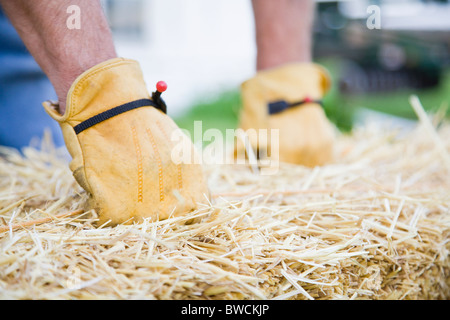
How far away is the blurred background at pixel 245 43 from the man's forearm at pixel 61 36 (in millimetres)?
3726

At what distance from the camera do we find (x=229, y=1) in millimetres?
5172

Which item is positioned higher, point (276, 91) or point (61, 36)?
point (61, 36)

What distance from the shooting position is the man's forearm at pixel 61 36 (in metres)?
0.77

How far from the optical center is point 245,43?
5383 millimetres

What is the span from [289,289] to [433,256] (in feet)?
1.19

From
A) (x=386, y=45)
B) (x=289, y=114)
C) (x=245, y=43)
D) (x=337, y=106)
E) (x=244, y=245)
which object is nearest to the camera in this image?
(x=244, y=245)

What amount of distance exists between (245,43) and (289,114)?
4248mm

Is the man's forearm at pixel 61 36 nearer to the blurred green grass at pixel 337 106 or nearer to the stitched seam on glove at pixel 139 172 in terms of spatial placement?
the stitched seam on glove at pixel 139 172

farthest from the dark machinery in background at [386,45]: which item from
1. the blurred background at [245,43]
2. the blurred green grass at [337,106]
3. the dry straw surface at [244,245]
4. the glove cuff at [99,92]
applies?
the glove cuff at [99,92]

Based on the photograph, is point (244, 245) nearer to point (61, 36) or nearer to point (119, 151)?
point (119, 151)

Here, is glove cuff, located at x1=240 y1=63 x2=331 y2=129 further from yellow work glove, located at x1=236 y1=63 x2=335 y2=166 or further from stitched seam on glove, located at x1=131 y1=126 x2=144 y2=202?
stitched seam on glove, located at x1=131 y1=126 x2=144 y2=202

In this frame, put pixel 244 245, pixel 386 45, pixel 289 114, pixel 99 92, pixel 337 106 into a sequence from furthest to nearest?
pixel 386 45
pixel 337 106
pixel 289 114
pixel 99 92
pixel 244 245

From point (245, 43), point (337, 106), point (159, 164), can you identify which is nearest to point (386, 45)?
point (245, 43)
